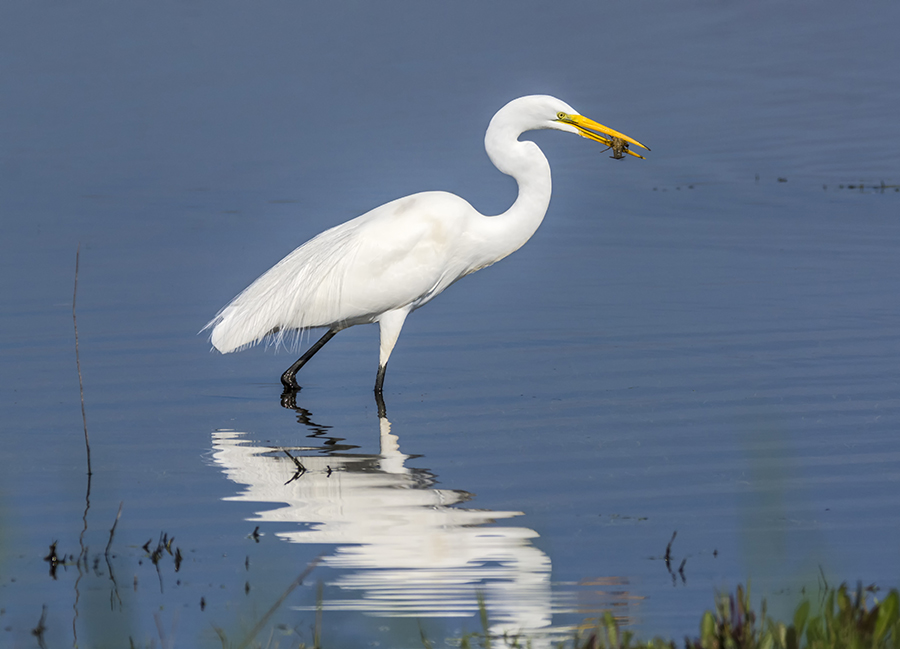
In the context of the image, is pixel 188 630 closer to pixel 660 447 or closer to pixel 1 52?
pixel 660 447

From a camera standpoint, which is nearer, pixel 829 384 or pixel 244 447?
pixel 244 447

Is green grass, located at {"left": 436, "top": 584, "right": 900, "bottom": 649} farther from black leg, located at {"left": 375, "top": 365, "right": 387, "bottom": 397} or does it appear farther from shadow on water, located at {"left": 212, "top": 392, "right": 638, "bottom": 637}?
black leg, located at {"left": 375, "top": 365, "right": 387, "bottom": 397}

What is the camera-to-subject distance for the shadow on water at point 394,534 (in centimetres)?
470

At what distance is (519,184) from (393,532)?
3455 mm

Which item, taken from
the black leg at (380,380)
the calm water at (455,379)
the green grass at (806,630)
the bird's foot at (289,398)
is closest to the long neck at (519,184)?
the calm water at (455,379)

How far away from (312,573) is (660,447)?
2.37 meters

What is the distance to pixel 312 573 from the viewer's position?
5.09m

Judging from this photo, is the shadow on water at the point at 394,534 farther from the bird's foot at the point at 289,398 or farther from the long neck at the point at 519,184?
the long neck at the point at 519,184

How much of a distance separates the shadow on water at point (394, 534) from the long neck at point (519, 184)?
1.84 meters

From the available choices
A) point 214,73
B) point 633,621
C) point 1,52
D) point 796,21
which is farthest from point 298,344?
point 796,21

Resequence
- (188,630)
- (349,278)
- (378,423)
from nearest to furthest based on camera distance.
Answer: (188,630) < (378,423) < (349,278)

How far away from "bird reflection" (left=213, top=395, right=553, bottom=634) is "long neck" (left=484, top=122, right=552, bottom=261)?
1817 millimetres

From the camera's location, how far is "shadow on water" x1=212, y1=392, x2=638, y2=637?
4.70 metres

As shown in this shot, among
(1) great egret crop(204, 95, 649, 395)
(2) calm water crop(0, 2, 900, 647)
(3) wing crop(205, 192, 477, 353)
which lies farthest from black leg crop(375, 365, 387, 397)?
(3) wing crop(205, 192, 477, 353)
